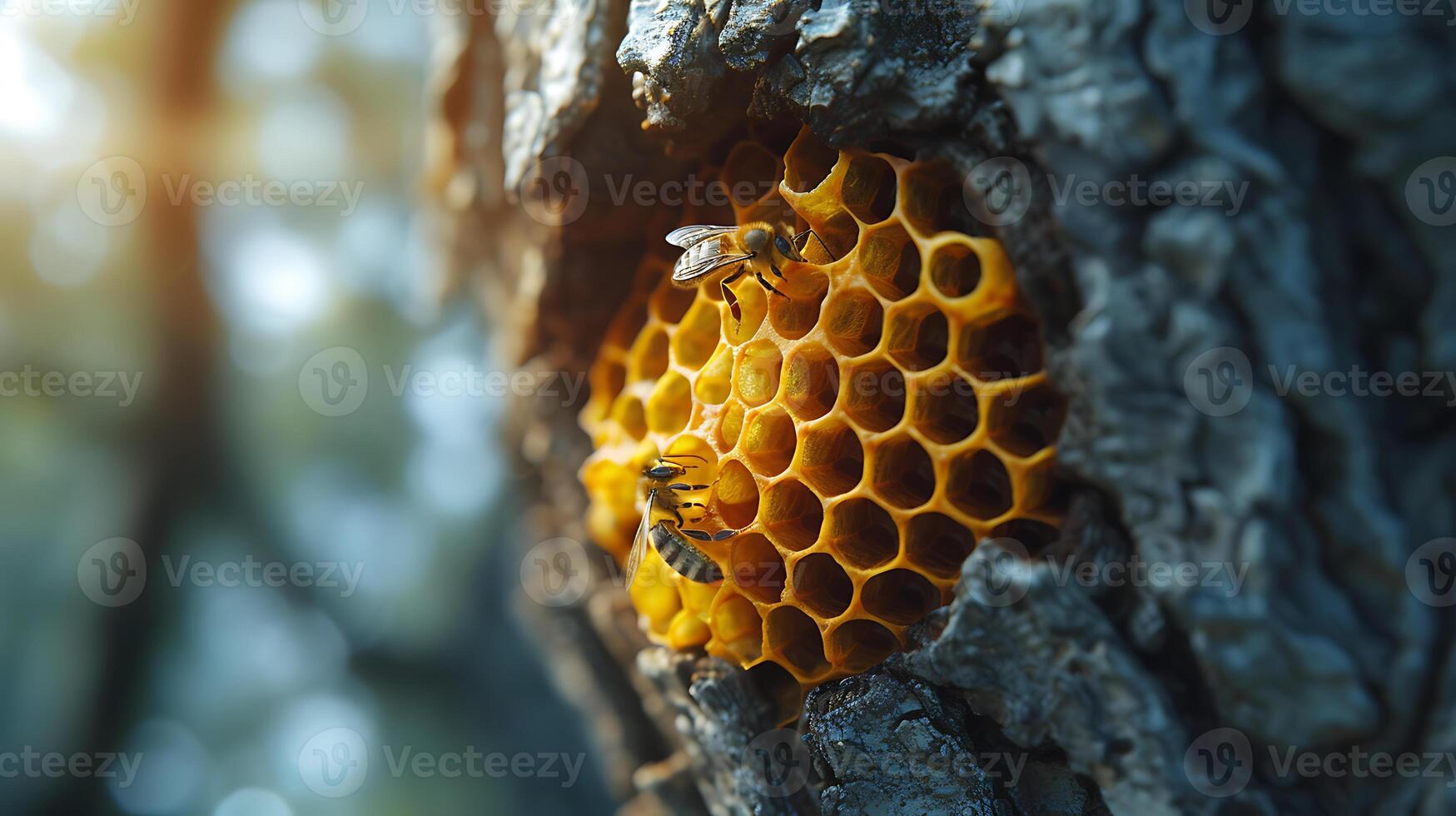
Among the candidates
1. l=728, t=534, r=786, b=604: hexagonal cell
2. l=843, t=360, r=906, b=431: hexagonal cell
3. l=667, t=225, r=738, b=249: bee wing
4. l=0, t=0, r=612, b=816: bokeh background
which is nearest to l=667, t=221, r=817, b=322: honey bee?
l=667, t=225, r=738, b=249: bee wing

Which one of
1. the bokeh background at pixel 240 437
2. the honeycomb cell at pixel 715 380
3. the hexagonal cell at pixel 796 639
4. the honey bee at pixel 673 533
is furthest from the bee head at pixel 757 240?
the bokeh background at pixel 240 437

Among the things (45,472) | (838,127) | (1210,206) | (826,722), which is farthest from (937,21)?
(45,472)

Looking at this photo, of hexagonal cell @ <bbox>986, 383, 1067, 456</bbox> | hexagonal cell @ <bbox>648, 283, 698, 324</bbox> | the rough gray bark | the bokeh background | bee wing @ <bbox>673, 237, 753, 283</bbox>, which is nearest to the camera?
the rough gray bark

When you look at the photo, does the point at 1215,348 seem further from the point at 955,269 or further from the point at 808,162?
the point at 808,162

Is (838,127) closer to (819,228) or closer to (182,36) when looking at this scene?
(819,228)

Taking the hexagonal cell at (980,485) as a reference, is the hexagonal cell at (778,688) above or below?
below

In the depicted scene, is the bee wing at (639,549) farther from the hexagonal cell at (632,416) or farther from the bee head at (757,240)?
the bee head at (757,240)

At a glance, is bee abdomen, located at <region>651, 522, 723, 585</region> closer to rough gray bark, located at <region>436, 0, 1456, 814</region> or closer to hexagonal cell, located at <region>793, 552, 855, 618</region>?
hexagonal cell, located at <region>793, 552, 855, 618</region>
